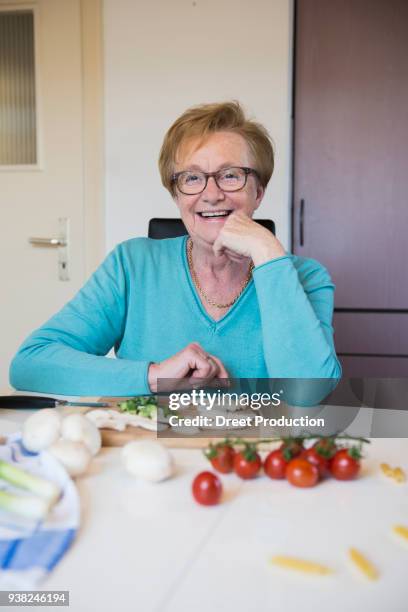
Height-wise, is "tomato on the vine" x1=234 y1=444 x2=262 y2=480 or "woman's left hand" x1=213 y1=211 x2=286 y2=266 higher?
"woman's left hand" x1=213 y1=211 x2=286 y2=266

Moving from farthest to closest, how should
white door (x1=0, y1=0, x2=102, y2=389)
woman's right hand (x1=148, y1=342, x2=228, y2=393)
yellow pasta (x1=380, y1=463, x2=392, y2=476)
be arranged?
white door (x1=0, y1=0, x2=102, y2=389)
woman's right hand (x1=148, y1=342, x2=228, y2=393)
yellow pasta (x1=380, y1=463, x2=392, y2=476)

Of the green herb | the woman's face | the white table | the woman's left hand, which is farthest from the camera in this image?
the woman's face

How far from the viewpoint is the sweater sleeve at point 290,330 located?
45.7 inches

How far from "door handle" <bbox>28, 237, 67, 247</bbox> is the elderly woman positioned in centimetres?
128

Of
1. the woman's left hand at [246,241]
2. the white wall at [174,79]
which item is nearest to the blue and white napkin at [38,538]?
the woman's left hand at [246,241]

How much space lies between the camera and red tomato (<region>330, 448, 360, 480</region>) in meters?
0.71

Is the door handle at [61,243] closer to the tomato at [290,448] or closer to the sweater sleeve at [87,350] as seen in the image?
the sweater sleeve at [87,350]

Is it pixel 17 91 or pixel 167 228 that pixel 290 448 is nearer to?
pixel 167 228

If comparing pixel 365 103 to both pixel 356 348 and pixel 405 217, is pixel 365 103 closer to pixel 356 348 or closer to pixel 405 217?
pixel 405 217

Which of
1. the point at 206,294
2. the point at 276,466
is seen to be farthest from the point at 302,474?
the point at 206,294

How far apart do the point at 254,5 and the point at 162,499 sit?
240cm

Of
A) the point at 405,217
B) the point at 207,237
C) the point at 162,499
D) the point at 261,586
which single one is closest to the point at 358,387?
the point at 207,237

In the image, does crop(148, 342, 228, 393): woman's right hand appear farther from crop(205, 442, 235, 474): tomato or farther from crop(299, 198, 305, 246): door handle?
crop(299, 198, 305, 246): door handle

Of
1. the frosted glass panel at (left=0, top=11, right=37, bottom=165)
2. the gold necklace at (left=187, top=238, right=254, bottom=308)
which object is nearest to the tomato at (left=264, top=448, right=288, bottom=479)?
the gold necklace at (left=187, top=238, right=254, bottom=308)
